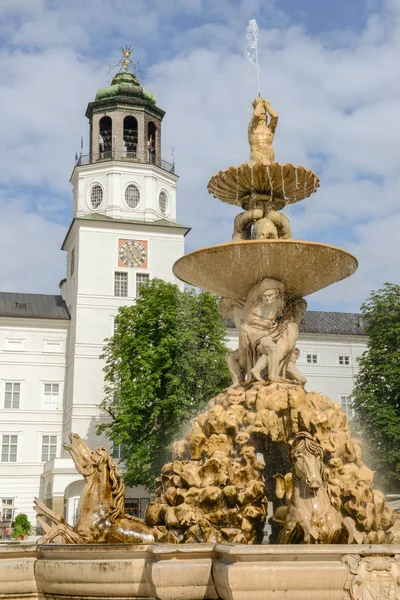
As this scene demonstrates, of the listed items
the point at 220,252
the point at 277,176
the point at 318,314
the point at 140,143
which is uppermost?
the point at 140,143

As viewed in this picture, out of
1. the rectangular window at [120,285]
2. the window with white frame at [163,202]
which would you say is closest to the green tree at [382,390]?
the rectangular window at [120,285]

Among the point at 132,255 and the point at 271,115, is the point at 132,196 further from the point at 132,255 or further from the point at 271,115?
the point at 271,115

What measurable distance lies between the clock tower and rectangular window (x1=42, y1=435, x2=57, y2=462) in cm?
110

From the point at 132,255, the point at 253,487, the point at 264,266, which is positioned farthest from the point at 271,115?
the point at 132,255

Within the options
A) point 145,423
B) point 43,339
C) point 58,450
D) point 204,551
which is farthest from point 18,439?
point 204,551

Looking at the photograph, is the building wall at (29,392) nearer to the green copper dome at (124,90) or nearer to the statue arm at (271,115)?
the green copper dome at (124,90)

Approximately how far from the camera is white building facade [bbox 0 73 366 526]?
1799 inches

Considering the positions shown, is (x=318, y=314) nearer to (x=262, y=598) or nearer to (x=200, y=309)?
(x=200, y=309)

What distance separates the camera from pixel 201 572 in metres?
5.34

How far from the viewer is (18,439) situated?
153 ft

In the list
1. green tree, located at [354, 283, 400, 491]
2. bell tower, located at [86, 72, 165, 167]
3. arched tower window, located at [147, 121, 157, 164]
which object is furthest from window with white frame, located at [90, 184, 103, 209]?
green tree, located at [354, 283, 400, 491]

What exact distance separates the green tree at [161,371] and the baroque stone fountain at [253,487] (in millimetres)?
18675

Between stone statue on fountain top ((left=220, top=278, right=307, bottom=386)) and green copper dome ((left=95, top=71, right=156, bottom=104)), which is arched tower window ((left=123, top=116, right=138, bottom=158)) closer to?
green copper dome ((left=95, top=71, right=156, bottom=104))

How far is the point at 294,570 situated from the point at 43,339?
4540 centimetres
